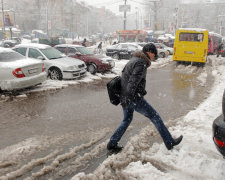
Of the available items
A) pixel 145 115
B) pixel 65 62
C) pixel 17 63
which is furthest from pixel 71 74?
pixel 145 115

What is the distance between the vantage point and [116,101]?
12.5ft

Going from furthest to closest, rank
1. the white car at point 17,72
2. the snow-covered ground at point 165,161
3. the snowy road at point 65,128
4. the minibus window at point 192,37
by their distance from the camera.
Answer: the minibus window at point 192,37 < the white car at point 17,72 < the snowy road at point 65,128 < the snow-covered ground at point 165,161

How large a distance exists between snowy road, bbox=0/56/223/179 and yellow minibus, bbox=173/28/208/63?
786 centimetres

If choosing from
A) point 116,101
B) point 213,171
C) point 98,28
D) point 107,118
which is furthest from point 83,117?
point 98,28

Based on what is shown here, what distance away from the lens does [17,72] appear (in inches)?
291

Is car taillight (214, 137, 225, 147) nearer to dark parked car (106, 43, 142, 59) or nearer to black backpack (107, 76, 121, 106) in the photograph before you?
black backpack (107, 76, 121, 106)

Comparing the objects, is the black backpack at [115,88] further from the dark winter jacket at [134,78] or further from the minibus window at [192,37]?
the minibus window at [192,37]

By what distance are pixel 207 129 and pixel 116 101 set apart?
2342mm

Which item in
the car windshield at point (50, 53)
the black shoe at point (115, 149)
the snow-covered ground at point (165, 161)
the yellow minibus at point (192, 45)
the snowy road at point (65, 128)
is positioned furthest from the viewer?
the yellow minibus at point (192, 45)

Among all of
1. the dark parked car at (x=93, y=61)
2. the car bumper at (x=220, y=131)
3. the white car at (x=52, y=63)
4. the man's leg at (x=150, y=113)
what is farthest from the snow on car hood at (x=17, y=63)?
the car bumper at (x=220, y=131)

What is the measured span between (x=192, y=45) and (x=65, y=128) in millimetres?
13639

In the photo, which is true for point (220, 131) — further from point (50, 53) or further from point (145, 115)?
point (50, 53)

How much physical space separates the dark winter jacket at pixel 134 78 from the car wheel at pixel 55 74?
6.90 meters

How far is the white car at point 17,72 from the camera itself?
730 cm
